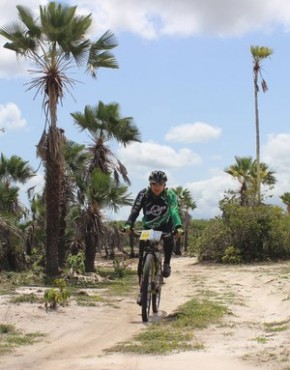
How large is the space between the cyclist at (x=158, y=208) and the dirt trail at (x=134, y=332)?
1331mm

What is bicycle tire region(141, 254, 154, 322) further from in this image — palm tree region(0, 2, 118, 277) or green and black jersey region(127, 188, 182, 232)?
palm tree region(0, 2, 118, 277)

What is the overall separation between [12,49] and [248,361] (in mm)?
13440

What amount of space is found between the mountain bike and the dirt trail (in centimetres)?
27

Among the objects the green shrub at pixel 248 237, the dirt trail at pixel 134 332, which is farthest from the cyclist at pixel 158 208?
the green shrub at pixel 248 237

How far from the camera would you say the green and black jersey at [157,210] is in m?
8.10

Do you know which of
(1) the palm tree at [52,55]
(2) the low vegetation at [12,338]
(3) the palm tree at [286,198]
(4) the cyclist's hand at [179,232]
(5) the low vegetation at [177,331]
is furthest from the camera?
(3) the palm tree at [286,198]

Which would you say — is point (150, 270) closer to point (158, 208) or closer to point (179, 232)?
point (179, 232)

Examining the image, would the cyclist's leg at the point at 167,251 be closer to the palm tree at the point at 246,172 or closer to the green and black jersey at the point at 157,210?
the green and black jersey at the point at 157,210

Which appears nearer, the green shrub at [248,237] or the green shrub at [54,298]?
the green shrub at [54,298]

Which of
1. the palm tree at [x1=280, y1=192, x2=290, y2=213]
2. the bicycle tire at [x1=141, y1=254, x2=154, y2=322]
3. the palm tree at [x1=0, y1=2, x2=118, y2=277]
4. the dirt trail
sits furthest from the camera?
the palm tree at [x1=280, y1=192, x2=290, y2=213]

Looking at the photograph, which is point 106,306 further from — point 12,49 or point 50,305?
point 12,49

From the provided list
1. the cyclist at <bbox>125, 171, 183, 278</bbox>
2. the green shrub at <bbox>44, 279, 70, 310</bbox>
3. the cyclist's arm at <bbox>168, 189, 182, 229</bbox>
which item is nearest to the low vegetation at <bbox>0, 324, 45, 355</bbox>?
the green shrub at <bbox>44, 279, 70, 310</bbox>

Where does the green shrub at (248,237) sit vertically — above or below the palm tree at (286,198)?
below

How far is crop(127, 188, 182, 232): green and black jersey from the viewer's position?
26.6 ft
